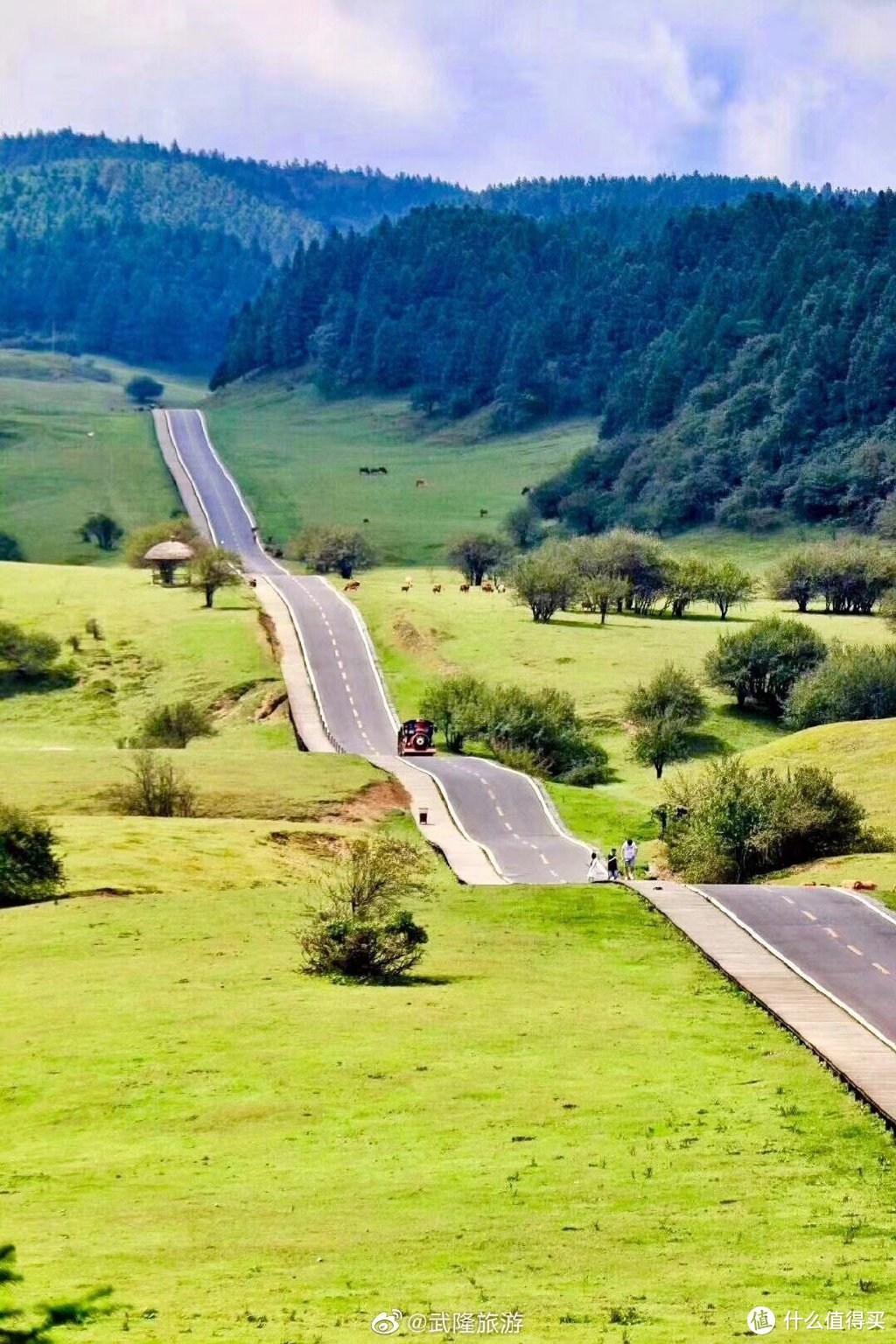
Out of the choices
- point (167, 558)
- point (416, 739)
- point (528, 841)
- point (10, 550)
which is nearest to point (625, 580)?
point (167, 558)

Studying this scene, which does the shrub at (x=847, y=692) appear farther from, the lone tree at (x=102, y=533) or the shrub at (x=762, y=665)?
the lone tree at (x=102, y=533)

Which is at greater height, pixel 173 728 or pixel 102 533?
pixel 102 533

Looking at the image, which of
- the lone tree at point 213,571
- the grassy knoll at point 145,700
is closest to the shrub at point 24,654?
the grassy knoll at point 145,700

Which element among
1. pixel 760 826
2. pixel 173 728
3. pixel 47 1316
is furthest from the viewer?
pixel 173 728

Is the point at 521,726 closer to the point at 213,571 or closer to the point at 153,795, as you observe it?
the point at 153,795

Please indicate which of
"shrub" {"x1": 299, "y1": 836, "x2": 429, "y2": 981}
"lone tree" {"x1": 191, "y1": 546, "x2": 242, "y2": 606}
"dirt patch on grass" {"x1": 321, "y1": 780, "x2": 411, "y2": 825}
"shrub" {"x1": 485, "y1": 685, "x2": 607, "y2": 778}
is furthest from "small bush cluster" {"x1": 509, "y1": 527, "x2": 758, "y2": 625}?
"shrub" {"x1": 299, "y1": 836, "x2": 429, "y2": 981}

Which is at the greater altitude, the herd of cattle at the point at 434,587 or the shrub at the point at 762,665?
the herd of cattle at the point at 434,587
